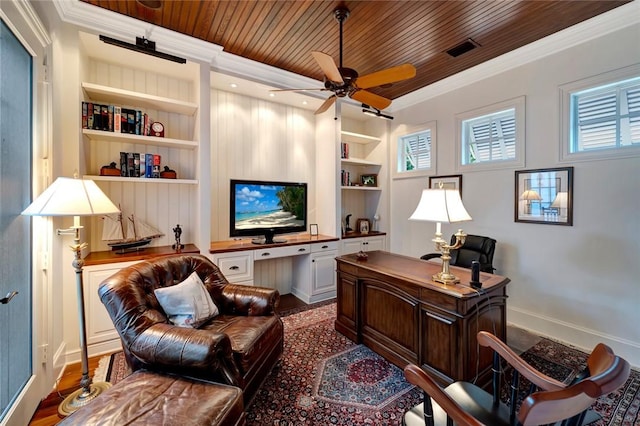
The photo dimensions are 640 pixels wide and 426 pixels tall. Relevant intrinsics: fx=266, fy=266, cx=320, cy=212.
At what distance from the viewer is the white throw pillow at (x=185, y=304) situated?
1.93 m

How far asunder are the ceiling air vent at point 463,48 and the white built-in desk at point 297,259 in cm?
278

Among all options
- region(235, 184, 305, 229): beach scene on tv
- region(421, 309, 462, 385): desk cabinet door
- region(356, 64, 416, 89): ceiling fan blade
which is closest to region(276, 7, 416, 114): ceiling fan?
region(356, 64, 416, 89): ceiling fan blade

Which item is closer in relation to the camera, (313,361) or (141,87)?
(313,361)

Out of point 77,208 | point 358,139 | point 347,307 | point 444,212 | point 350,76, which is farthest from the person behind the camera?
point 358,139

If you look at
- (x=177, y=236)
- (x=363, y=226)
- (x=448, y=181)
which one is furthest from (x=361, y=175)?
(x=177, y=236)

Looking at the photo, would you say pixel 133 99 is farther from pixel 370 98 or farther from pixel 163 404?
pixel 163 404

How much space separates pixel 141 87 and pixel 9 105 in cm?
170

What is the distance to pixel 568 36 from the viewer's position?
272 centimetres

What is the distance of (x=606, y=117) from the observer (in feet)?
8.55

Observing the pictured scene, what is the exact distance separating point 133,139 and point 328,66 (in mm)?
2120

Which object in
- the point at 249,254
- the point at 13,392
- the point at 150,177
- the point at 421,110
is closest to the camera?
the point at 13,392

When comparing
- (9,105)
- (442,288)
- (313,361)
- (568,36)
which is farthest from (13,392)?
(568,36)

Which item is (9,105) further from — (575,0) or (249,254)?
(575,0)

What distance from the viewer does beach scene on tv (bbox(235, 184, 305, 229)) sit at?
11.6 feet
